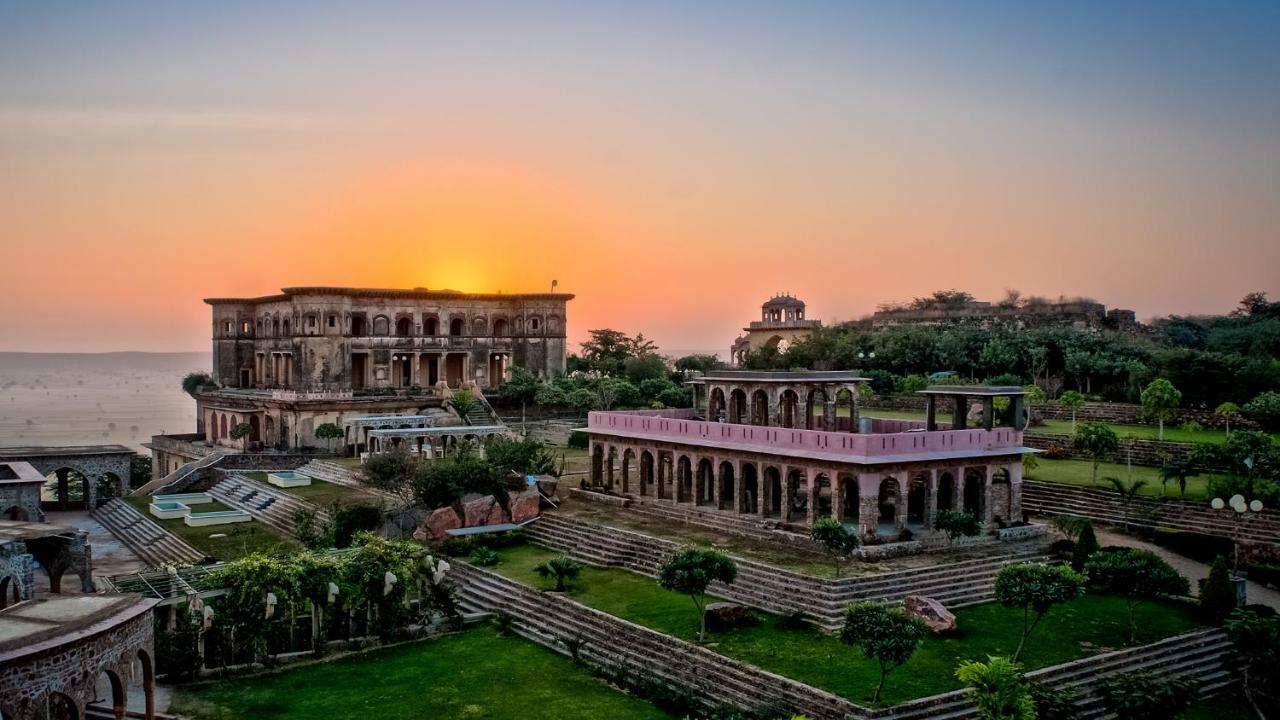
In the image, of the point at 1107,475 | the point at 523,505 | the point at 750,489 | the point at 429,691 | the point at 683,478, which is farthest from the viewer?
the point at 1107,475

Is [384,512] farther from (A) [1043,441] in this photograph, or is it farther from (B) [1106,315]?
(B) [1106,315]

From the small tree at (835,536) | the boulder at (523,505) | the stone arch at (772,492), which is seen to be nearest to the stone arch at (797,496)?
the stone arch at (772,492)

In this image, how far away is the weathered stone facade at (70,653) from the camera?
13.4 metres

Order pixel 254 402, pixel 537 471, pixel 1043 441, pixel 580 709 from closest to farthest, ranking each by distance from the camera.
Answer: pixel 580 709 → pixel 537 471 → pixel 1043 441 → pixel 254 402

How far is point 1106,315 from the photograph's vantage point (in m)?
59.8

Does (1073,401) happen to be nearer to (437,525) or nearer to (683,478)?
(683,478)

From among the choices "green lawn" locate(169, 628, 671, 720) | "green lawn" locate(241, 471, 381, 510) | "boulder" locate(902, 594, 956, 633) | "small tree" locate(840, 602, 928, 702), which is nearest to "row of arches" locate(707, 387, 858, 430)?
"boulder" locate(902, 594, 956, 633)

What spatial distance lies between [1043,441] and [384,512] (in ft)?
73.6

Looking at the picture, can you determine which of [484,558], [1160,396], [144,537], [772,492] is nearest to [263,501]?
[144,537]

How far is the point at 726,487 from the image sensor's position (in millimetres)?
31109

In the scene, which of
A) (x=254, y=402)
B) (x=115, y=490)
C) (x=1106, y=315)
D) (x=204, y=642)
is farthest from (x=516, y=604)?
(x=1106, y=315)

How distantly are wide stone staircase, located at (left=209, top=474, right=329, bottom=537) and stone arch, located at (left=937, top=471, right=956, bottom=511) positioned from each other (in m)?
17.2

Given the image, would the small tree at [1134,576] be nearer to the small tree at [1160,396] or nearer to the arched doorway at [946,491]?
the arched doorway at [946,491]

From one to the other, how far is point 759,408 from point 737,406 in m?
0.74
